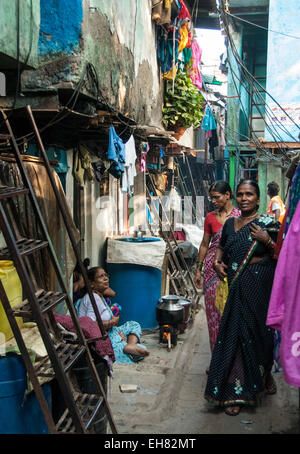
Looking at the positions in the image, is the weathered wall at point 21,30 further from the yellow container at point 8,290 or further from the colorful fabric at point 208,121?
the colorful fabric at point 208,121

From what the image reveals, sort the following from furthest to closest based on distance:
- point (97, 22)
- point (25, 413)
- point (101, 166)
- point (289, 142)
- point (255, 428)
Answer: point (289, 142)
point (101, 166)
point (97, 22)
point (255, 428)
point (25, 413)

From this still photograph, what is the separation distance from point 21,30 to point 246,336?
3995mm

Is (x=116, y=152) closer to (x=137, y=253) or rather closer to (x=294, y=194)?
(x=137, y=253)

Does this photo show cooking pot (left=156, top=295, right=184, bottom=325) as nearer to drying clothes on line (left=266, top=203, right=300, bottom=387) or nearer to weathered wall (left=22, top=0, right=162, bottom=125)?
weathered wall (left=22, top=0, right=162, bottom=125)

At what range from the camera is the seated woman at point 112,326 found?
5523 millimetres

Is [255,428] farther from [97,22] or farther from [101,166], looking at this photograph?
[97,22]

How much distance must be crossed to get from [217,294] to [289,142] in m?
10.7

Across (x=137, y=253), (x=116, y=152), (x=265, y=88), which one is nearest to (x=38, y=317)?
(x=116, y=152)

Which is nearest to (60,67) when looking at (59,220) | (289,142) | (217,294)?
(59,220)

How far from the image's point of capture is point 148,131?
303 inches

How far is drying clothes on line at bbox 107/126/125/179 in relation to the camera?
6.02 metres

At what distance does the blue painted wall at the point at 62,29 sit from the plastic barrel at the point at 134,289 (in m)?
3.28

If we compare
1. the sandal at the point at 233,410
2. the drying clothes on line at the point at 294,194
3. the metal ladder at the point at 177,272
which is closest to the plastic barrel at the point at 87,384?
the sandal at the point at 233,410

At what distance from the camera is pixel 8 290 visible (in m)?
3.40
